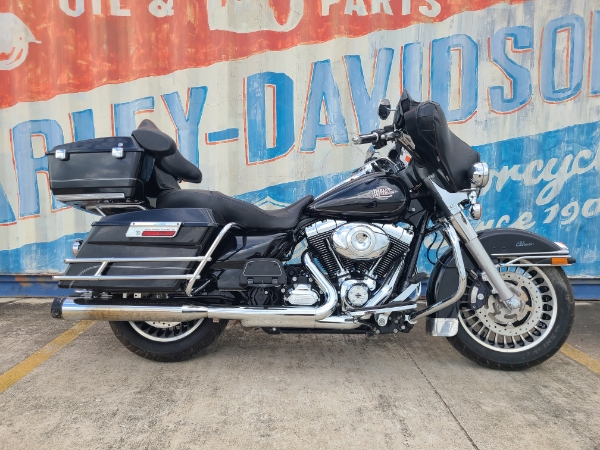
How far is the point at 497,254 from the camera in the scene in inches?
99.7

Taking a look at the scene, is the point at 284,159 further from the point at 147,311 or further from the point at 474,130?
the point at 147,311

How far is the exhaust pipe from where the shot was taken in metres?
2.35

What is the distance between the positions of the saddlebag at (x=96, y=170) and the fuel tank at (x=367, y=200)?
1.04 metres

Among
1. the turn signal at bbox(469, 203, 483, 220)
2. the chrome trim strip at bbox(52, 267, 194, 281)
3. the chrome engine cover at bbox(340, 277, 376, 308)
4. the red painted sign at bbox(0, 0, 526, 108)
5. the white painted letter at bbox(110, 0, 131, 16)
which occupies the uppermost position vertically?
the white painted letter at bbox(110, 0, 131, 16)

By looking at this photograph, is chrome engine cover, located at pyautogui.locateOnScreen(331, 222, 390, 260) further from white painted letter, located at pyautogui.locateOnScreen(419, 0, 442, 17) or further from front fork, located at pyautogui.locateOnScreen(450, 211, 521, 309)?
white painted letter, located at pyautogui.locateOnScreen(419, 0, 442, 17)

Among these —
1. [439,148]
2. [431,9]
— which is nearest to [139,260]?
[439,148]

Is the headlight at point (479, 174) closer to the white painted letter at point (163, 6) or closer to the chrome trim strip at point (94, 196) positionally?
the chrome trim strip at point (94, 196)

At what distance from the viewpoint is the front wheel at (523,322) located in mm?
2492

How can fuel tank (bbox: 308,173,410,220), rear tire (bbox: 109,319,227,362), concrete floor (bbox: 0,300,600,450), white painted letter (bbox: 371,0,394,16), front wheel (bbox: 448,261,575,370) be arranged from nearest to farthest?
concrete floor (bbox: 0,300,600,450) < fuel tank (bbox: 308,173,410,220) < front wheel (bbox: 448,261,575,370) < rear tire (bbox: 109,319,227,362) < white painted letter (bbox: 371,0,394,16)

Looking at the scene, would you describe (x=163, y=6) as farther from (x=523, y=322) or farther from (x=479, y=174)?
(x=523, y=322)

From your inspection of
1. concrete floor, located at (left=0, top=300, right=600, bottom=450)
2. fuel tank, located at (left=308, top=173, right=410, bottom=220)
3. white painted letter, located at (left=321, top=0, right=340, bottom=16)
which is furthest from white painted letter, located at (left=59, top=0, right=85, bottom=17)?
fuel tank, located at (left=308, top=173, right=410, bottom=220)

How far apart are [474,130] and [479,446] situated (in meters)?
2.96

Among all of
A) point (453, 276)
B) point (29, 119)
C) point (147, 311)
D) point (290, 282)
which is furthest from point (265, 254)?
point (29, 119)

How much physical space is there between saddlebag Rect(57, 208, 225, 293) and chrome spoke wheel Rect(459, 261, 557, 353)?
1656 mm
